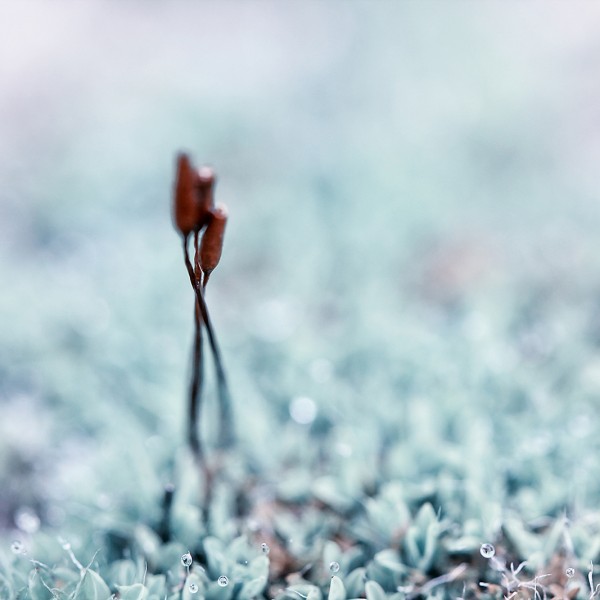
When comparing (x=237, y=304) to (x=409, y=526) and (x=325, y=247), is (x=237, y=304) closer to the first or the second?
(x=325, y=247)

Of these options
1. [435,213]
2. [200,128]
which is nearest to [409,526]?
[435,213]

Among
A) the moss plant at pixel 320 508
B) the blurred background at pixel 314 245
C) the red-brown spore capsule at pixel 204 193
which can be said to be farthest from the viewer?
the blurred background at pixel 314 245

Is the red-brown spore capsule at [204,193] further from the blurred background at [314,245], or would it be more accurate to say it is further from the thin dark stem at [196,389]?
the blurred background at [314,245]

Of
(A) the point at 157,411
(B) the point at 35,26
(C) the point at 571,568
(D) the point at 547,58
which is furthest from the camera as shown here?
(B) the point at 35,26

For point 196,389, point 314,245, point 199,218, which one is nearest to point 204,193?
point 199,218

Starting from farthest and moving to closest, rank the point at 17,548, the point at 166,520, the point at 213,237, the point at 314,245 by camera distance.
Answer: the point at 314,245 → the point at 166,520 → the point at 17,548 → the point at 213,237

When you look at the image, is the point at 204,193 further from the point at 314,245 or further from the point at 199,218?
the point at 314,245

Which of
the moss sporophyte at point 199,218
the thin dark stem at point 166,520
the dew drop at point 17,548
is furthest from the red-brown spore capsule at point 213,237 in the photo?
the dew drop at point 17,548

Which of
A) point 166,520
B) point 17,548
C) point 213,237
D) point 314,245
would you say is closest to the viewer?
point 213,237

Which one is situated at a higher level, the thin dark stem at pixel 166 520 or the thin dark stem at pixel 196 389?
the thin dark stem at pixel 196 389
